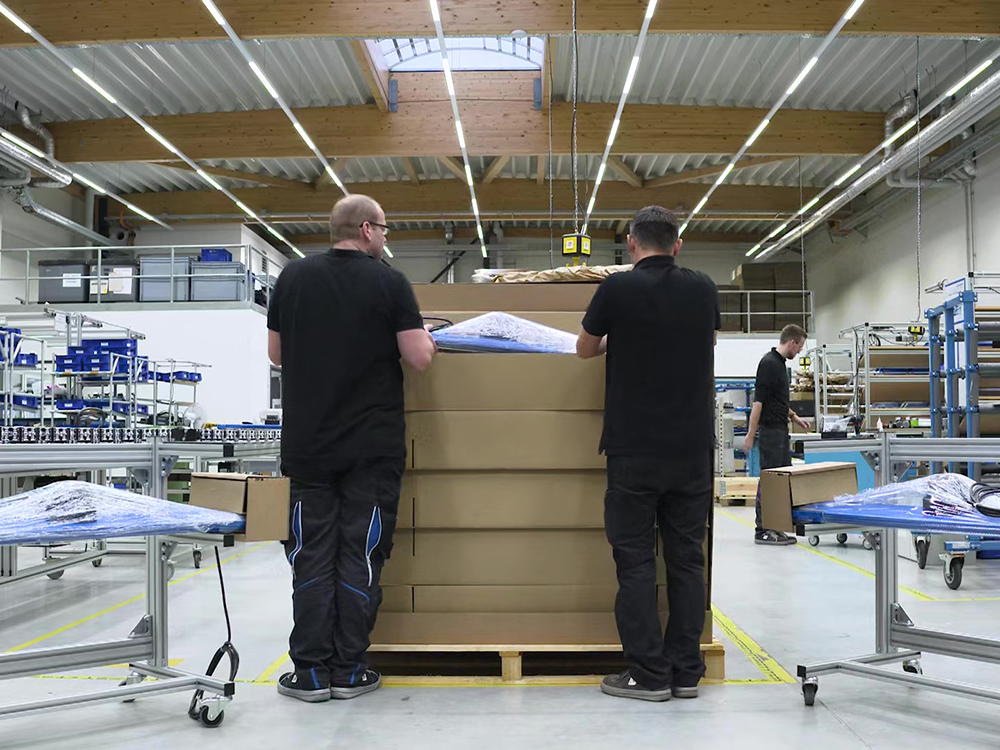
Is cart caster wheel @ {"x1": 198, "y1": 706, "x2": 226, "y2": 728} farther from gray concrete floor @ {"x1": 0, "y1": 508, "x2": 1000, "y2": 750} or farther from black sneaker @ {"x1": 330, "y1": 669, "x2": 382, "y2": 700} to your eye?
black sneaker @ {"x1": 330, "y1": 669, "x2": 382, "y2": 700}

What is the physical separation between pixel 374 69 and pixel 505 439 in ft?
31.2

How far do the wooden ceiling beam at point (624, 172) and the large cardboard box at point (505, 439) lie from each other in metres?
12.3

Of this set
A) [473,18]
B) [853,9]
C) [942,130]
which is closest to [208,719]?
[473,18]

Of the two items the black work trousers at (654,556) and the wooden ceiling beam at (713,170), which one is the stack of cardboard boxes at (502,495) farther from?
the wooden ceiling beam at (713,170)

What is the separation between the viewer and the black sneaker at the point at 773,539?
274 inches

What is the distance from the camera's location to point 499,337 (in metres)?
3.26

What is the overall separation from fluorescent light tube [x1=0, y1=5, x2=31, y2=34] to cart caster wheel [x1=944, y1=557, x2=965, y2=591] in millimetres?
10106

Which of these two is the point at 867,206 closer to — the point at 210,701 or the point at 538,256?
the point at 538,256

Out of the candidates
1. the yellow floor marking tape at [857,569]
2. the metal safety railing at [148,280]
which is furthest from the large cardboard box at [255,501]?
the metal safety railing at [148,280]

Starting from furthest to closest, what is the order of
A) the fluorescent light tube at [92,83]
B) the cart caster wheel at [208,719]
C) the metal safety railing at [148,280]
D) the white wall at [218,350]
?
the metal safety railing at [148,280] → the white wall at [218,350] → the fluorescent light tube at [92,83] → the cart caster wheel at [208,719]

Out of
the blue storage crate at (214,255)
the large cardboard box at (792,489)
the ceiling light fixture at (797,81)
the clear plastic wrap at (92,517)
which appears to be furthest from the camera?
the blue storage crate at (214,255)

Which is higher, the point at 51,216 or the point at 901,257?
the point at 51,216

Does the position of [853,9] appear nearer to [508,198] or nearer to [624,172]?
[624,172]

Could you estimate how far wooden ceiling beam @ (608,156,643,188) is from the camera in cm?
1491
